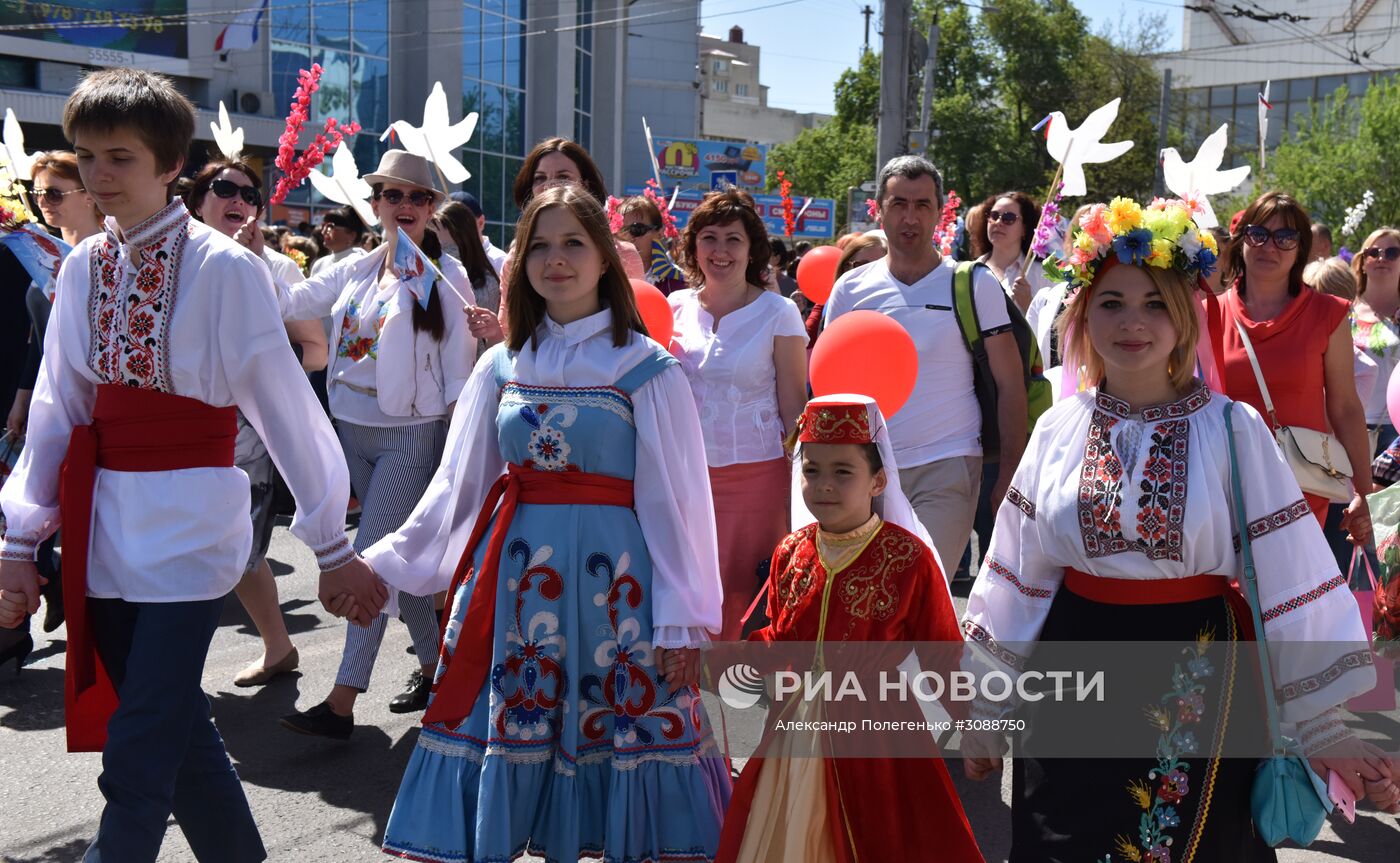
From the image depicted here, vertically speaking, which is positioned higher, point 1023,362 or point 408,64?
point 408,64

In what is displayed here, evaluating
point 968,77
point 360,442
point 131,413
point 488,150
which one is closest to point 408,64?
point 488,150

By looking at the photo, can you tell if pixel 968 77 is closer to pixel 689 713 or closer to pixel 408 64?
pixel 408 64

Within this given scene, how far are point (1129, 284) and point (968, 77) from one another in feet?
167

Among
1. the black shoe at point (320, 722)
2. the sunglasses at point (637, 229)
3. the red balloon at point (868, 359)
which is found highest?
the sunglasses at point (637, 229)

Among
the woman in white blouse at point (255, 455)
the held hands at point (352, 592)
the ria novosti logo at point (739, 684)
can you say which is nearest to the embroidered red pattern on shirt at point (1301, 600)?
the ria novosti logo at point (739, 684)

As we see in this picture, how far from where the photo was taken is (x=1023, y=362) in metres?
5.46

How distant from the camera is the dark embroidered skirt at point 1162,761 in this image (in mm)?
3061

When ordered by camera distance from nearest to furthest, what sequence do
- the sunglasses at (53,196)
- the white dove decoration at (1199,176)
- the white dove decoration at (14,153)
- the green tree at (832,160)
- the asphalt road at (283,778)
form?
the white dove decoration at (1199,176) → the asphalt road at (283,778) → the sunglasses at (53,196) → the white dove decoration at (14,153) → the green tree at (832,160)

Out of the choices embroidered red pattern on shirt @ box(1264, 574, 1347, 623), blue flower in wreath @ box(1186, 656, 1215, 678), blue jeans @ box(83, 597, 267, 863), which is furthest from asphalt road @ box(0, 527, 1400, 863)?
embroidered red pattern on shirt @ box(1264, 574, 1347, 623)

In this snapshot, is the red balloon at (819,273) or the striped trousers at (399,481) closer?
the striped trousers at (399,481)

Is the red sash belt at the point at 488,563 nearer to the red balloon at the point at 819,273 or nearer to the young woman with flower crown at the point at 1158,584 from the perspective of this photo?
the young woman with flower crown at the point at 1158,584

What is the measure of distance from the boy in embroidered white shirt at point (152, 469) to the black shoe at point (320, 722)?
5.64 ft

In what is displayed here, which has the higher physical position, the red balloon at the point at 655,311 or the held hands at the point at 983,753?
the red balloon at the point at 655,311

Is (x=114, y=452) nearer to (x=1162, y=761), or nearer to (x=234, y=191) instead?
(x=1162, y=761)
